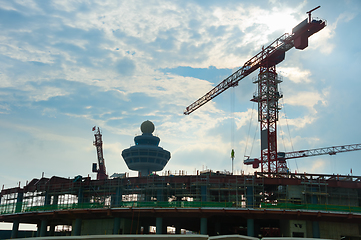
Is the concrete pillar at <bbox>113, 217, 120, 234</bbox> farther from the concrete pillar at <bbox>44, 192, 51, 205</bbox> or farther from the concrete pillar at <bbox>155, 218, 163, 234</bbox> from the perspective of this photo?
the concrete pillar at <bbox>44, 192, 51, 205</bbox>

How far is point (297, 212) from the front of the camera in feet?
192

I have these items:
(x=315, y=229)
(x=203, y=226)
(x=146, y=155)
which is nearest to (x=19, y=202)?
(x=203, y=226)

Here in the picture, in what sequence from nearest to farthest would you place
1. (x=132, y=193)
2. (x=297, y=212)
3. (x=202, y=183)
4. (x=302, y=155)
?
1. (x=297, y=212)
2. (x=202, y=183)
3. (x=132, y=193)
4. (x=302, y=155)

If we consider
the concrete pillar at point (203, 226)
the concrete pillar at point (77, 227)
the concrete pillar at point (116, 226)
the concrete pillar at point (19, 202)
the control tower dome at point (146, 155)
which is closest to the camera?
the concrete pillar at point (203, 226)

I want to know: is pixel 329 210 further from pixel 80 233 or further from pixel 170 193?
pixel 80 233

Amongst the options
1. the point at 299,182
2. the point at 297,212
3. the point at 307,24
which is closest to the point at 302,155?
the point at 307,24

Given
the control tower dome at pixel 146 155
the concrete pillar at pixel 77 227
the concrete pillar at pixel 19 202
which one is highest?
the control tower dome at pixel 146 155

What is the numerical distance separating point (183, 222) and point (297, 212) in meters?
27.4

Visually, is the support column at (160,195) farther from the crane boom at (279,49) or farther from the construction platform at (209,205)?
the crane boom at (279,49)

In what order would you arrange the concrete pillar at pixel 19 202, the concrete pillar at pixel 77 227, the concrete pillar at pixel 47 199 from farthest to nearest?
the concrete pillar at pixel 47 199 → the concrete pillar at pixel 19 202 → the concrete pillar at pixel 77 227

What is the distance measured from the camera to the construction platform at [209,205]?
199 feet

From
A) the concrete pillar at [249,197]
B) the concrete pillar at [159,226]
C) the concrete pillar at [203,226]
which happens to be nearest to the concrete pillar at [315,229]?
the concrete pillar at [249,197]

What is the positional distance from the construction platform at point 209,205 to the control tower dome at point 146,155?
175 ft

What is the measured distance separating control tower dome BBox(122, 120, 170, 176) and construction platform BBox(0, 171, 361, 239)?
2102 inches
